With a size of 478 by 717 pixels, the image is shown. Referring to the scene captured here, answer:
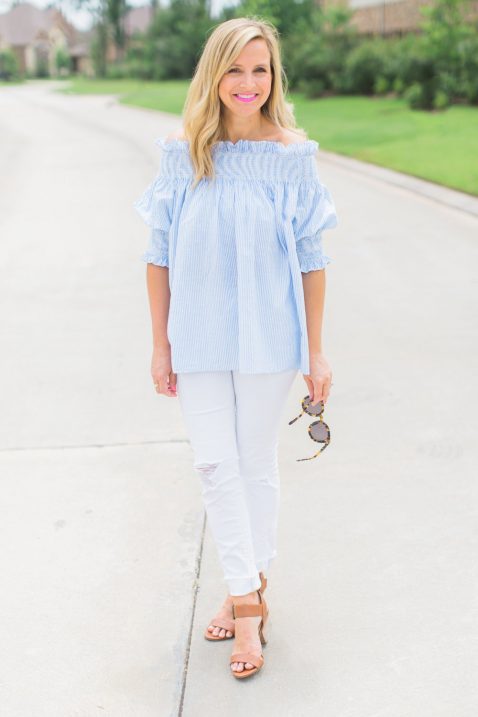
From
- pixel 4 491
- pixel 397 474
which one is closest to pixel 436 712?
pixel 397 474

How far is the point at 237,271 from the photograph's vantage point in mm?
2609

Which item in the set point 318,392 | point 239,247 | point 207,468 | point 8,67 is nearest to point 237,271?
point 239,247

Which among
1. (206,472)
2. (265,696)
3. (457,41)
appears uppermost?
(457,41)

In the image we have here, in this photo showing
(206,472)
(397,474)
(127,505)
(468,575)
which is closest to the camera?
(206,472)

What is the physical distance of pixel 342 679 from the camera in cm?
268

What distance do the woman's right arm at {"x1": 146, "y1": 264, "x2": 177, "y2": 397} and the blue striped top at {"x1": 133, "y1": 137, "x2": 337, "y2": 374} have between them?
4 cm

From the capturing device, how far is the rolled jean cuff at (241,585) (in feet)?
9.18

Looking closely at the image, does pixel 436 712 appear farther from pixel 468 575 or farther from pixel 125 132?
pixel 125 132

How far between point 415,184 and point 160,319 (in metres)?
10.5

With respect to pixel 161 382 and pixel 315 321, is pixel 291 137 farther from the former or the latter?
pixel 161 382

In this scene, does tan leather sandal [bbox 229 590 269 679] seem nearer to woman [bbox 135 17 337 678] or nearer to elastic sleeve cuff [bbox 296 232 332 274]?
woman [bbox 135 17 337 678]

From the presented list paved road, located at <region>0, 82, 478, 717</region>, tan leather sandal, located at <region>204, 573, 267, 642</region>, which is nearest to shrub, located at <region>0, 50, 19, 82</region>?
paved road, located at <region>0, 82, 478, 717</region>

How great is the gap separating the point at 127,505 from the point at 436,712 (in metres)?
1.65

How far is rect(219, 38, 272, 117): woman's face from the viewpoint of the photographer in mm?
2562
